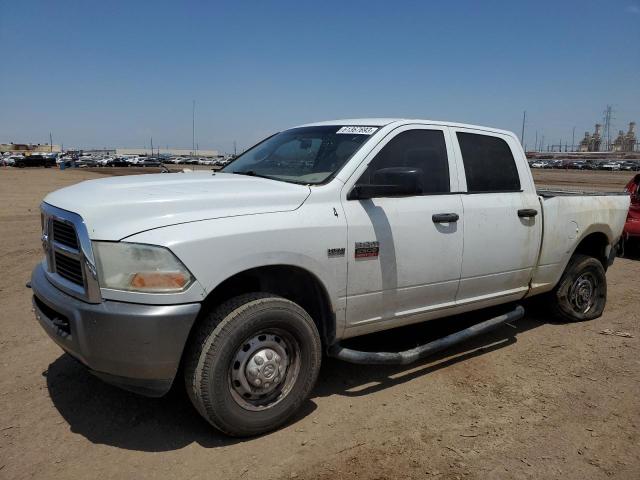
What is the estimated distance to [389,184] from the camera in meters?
3.42

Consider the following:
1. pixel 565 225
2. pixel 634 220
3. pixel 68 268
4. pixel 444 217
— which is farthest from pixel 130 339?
pixel 634 220

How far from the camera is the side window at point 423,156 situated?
12.6 feet

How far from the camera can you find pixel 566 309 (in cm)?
552

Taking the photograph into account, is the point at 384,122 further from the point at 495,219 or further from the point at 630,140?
the point at 630,140

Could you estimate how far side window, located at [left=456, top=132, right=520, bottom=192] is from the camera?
4348mm

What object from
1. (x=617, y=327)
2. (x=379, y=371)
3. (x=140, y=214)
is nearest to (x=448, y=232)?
(x=379, y=371)

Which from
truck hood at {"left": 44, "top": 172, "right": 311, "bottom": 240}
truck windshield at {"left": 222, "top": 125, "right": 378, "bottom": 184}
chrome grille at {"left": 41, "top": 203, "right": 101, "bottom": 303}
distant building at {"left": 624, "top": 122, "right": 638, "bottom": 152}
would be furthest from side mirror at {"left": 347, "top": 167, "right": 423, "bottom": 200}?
distant building at {"left": 624, "top": 122, "right": 638, "bottom": 152}

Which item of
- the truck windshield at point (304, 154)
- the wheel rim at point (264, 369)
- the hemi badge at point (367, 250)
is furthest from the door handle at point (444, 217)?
the wheel rim at point (264, 369)

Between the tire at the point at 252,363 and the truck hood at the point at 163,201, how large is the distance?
0.55 metres

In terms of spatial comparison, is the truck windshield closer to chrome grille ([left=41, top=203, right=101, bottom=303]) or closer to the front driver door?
the front driver door

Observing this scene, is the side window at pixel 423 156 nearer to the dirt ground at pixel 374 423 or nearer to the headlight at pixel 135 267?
the dirt ground at pixel 374 423

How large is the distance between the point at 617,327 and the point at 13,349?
5.85 m

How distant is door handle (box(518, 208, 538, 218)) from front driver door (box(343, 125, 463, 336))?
0.76 m

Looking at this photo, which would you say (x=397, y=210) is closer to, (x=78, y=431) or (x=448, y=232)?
(x=448, y=232)
